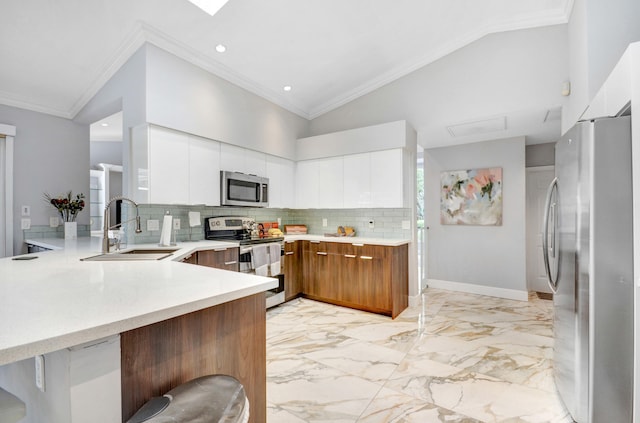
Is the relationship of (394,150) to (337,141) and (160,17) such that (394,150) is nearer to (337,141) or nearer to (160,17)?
(337,141)

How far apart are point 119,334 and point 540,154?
18.1 feet

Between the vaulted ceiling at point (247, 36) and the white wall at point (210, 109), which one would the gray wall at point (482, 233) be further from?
the white wall at point (210, 109)

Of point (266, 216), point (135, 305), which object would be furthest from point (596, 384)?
point (266, 216)

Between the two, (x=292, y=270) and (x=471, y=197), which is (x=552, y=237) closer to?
(x=471, y=197)

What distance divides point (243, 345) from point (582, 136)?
202 cm

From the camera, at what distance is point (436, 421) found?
1788mm

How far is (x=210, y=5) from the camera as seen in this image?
100 inches

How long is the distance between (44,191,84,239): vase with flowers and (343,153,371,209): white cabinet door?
3.27 meters

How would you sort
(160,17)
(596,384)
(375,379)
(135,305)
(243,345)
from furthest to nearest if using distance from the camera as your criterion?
(160,17), (375,379), (596,384), (243,345), (135,305)

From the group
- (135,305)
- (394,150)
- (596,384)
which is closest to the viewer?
(135,305)

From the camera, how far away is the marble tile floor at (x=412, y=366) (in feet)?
6.18

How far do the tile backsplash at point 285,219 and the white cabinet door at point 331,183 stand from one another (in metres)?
0.31

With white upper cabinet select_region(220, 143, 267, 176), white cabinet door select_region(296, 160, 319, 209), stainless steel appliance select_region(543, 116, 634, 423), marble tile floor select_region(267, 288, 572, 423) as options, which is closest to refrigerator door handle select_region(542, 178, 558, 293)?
stainless steel appliance select_region(543, 116, 634, 423)

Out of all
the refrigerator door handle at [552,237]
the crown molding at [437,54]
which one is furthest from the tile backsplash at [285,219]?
the refrigerator door handle at [552,237]
